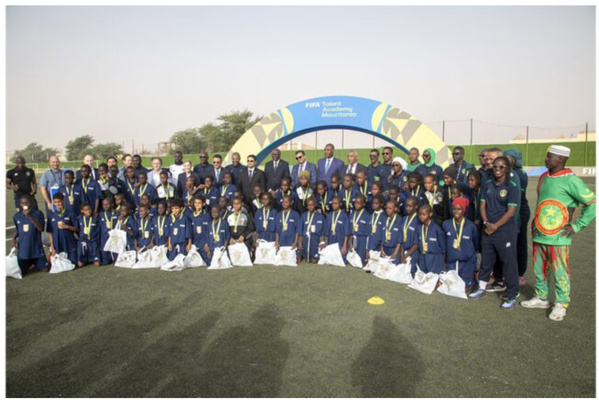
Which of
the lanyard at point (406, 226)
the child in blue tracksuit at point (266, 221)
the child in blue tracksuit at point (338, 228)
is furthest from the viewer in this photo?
the child in blue tracksuit at point (266, 221)

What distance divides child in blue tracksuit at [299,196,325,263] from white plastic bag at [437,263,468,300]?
7.07 ft

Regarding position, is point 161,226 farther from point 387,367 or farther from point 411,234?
point 387,367

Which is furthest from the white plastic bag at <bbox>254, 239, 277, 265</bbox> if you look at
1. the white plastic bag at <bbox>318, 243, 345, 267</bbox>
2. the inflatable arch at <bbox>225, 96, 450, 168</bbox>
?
the inflatable arch at <bbox>225, 96, 450, 168</bbox>

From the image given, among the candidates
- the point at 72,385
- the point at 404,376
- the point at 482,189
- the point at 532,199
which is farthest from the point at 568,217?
the point at 532,199

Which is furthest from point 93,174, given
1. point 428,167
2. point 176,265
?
point 428,167

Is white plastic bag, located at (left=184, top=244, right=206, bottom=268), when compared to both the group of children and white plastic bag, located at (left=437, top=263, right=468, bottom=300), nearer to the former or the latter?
the group of children

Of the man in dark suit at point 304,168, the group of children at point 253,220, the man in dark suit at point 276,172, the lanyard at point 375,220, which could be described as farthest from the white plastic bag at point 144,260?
the lanyard at point 375,220

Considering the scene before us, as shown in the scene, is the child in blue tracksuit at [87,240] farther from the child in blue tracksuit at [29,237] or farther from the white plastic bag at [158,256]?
the white plastic bag at [158,256]

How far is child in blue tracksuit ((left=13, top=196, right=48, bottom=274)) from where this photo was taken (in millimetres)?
5633

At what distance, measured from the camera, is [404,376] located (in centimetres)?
283

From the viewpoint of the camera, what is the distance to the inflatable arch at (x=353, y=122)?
1169cm

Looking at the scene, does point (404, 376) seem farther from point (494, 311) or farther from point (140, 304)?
point (140, 304)

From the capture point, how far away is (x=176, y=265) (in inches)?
227

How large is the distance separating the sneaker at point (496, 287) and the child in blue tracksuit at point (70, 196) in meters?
6.50
